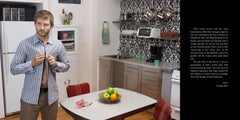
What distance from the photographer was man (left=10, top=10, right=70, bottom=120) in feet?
6.63

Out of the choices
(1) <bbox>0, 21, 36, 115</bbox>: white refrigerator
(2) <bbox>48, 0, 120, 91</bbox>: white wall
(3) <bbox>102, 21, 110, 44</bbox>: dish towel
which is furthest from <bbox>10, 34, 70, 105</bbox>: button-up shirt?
(3) <bbox>102, 21, 110, 44</bbox>: dish towel

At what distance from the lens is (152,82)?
3896 millimetres

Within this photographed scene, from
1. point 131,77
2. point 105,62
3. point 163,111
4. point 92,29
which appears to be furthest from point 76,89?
point 92,29

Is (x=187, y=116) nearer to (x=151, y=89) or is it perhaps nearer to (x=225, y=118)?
(x=225, y=118)

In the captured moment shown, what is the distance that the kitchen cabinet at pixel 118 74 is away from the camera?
443cm

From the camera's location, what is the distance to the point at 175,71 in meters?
3.48

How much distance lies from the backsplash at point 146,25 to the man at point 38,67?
2526 millimetres

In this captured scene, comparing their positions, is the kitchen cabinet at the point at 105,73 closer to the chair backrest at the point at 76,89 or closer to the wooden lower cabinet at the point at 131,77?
the wooden lower cabinet at the point at 131,77

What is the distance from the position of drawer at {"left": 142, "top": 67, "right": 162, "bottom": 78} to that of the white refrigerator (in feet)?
6.55

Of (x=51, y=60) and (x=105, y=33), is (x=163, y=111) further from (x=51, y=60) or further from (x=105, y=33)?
(x=105, y=33)

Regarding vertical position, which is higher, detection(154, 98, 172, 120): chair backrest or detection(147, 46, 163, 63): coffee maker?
detection(147, 46, 163, 63): coffee maker

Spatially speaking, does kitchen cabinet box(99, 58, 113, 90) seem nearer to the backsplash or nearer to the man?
the backsplash

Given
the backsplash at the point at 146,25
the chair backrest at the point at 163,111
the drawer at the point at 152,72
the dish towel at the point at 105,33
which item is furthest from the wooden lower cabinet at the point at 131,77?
the chair backrest at the point at 163,111

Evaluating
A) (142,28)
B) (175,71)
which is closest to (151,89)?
(175,71)
